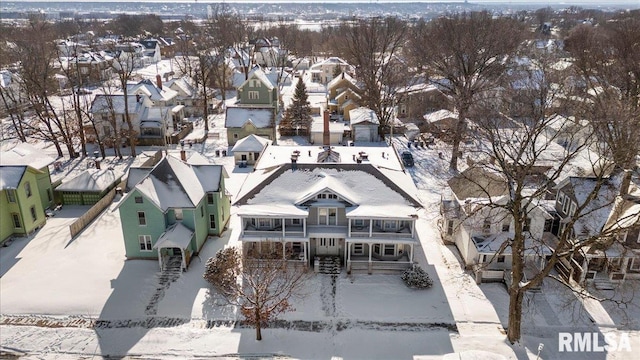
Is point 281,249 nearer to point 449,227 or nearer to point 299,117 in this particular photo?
point 449,227

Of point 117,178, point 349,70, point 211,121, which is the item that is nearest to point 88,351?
point 117,178

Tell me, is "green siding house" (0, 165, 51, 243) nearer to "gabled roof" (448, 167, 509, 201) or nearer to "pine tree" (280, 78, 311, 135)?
"gabled roof" (448, 167, 509, 201)

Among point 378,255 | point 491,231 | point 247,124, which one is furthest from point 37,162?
point 491,231

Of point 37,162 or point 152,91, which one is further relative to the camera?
point 152,91

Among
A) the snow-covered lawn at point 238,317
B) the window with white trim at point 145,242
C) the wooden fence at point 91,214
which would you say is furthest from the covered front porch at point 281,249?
the wooden fence at point 91,214
